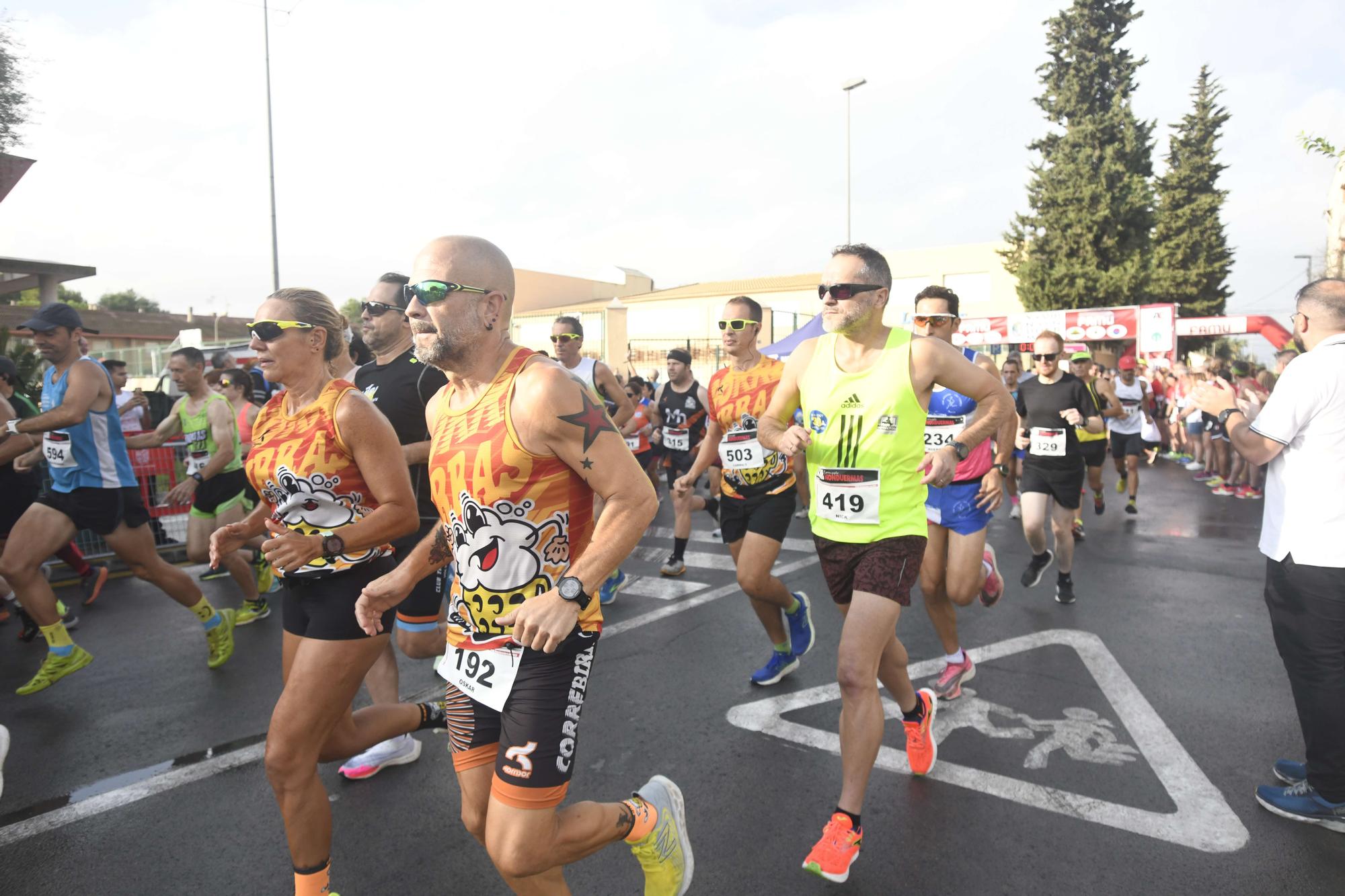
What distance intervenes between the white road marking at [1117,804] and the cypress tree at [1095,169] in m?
35.0

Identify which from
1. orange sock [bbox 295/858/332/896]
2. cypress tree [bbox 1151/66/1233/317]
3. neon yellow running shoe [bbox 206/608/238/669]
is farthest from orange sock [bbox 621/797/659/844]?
cypress tree [bbox 1151/66/1233/317]

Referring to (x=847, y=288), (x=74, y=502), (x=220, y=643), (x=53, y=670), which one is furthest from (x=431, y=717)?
(x=74, y=502)

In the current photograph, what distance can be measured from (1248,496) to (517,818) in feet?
Result: 43.4

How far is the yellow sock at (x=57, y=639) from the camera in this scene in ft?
16.0

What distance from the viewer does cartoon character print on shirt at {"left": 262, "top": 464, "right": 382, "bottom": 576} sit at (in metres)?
2.82

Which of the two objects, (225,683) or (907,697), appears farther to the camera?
(225,683)

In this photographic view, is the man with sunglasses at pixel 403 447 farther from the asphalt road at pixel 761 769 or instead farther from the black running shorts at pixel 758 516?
the black running shorts at pixel 758 516

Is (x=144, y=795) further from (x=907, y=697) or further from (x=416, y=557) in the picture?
(x=907, y=697)

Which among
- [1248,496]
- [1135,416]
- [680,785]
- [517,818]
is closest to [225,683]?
[680,785]

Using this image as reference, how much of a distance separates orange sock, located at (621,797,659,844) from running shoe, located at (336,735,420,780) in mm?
1654

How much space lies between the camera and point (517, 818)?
6.93 feet

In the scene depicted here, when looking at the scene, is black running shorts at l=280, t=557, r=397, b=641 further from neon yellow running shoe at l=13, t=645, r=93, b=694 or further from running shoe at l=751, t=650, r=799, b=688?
neon yellow running shoe at l=13, t=645, r=93, b=694

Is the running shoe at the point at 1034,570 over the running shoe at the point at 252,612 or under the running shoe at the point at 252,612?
over

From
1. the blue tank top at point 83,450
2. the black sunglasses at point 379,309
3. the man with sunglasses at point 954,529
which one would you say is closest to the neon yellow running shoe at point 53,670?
the blue tank top at point 83,450
